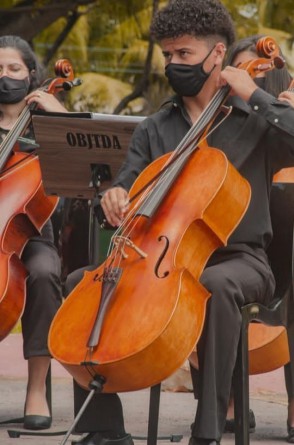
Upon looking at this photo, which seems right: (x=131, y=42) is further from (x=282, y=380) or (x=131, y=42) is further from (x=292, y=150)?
(x=292, y=150)

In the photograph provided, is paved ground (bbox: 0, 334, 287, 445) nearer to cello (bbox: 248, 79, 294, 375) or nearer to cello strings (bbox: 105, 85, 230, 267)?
cello (bbox: 248, 79, 294, 375)

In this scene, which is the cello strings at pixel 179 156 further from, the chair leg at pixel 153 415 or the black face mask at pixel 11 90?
the black face mask at pixel 11 90

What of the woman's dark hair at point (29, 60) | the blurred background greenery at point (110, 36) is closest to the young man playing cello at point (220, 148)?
the woman's dark hair at point (29, 60)

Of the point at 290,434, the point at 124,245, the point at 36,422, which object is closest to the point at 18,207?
the point at 36,422

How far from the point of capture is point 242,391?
384 cm

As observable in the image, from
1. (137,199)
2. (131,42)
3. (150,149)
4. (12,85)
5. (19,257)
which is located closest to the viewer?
(137,199)

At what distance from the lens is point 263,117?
4035 millimetres

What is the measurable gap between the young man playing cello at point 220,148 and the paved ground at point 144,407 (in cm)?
73

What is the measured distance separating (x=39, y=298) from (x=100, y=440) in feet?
2.93

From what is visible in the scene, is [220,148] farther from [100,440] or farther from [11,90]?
[11,90]

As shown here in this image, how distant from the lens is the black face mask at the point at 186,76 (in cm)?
412

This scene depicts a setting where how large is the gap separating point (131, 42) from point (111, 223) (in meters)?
17.3

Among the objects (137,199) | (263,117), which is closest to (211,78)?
(263,117)

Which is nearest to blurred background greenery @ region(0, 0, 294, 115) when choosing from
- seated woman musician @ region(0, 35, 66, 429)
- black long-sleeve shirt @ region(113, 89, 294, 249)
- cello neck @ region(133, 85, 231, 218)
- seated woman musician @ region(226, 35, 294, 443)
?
seated woman musician @ region(0, 35, 66, 429)
